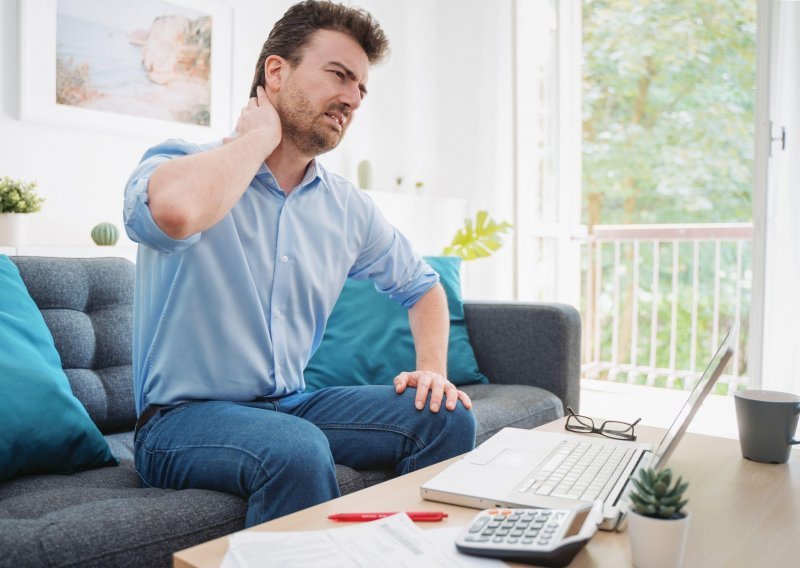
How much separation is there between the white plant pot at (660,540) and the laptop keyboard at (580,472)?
7.0 inches

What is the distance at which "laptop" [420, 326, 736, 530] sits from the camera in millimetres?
852

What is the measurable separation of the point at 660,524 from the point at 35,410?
111 centimetres

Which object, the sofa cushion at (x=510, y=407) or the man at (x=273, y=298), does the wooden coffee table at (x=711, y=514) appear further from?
the sofa cushion at (x=510, y=407)

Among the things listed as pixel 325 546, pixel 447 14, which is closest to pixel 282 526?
pixel 325 546

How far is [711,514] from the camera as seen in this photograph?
88cm

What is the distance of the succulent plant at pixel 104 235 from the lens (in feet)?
7.27

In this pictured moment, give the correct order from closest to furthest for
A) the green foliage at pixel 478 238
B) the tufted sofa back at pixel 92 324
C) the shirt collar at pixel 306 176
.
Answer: the shirt collar at pixel 306 176 → the tufted sofa back at pixel 92 324 → the green foliage at pixel 478 238

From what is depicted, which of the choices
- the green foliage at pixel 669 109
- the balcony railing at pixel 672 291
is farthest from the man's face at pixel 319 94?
the green foliage at pixel 669 109

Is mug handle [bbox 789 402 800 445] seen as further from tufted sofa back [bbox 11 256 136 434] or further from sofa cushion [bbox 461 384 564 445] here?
tufted sofa back [bbox 11 256 136 434]

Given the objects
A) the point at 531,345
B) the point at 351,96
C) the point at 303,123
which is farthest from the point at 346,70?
the point at 531,345

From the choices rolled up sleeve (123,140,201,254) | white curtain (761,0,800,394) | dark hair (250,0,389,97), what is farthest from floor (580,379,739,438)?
rolled up sleeve (123,140,201,254)

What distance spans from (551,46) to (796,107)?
1456mm

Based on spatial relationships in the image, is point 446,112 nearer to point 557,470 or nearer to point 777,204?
point 777,204

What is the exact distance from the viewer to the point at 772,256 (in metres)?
2.60
